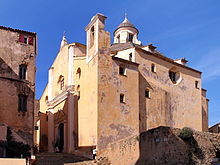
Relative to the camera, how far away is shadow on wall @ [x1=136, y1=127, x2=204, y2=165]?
19.5 meters

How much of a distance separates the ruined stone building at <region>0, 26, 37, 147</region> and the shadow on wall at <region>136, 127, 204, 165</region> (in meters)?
9.13

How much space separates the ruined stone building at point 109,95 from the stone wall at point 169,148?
3785mm

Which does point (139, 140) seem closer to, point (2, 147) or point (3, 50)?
point (2, 147)

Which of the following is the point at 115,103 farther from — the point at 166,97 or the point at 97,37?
the point at 166,97

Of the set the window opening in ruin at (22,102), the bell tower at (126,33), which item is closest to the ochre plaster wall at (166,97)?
the window opening in ruin at (22,102)

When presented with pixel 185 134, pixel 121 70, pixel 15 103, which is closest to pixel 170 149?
pixel 185 134

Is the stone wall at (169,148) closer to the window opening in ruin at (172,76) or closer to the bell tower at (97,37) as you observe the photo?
the bell tower at (97,37)

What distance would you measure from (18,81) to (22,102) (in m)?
1.59

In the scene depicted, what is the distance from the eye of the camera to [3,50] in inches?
953

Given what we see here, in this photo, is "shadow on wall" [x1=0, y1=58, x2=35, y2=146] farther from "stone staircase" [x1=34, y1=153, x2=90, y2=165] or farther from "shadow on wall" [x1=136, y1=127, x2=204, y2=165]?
"shadow on wall" [x1=136, y1=127, x2=204, y2=165]

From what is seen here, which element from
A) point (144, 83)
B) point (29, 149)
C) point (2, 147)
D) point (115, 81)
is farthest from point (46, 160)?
point (144, 83)

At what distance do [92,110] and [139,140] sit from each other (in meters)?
5.52

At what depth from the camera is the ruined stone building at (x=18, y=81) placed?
2348 centimetres

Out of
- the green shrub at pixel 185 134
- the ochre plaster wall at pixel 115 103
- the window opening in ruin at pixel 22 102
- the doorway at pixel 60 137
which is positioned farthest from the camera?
the doorway at pixel 60 137
